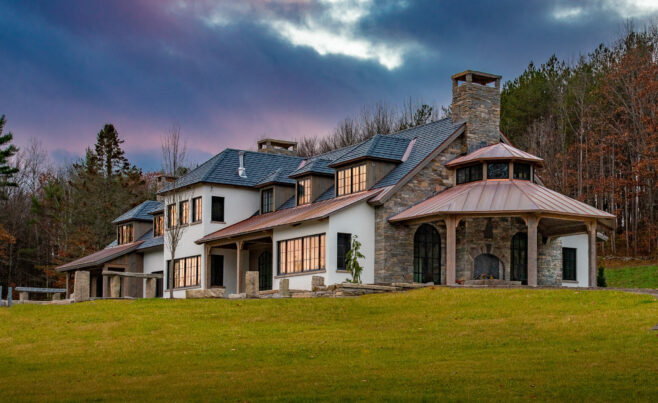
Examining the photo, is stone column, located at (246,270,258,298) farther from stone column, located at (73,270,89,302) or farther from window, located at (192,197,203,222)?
window, located at (192,197,203,222)

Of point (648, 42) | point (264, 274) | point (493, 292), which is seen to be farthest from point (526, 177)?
point (648, 42)

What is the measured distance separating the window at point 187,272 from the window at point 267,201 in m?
3.96

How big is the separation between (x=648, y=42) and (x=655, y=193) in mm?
11553

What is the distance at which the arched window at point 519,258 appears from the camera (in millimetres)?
33719

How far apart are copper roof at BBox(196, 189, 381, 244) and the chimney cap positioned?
20.7ft

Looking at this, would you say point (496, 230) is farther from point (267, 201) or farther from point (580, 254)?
point (267, 201)

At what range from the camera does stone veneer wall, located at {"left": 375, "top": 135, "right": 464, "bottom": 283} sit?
32.7 meters

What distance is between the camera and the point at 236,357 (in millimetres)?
17500

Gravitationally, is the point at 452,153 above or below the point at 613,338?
above

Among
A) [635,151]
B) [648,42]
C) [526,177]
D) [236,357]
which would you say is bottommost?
[236,357]

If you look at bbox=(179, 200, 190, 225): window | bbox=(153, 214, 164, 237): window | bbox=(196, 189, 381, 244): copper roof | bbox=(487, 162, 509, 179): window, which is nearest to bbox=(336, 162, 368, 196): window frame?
bbox=(196, 189, 381, 244): copper roof

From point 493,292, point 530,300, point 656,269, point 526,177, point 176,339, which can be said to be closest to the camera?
point 176,339

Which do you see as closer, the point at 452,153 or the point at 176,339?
the point at 176,339

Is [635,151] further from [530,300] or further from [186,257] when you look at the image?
[530,300]
